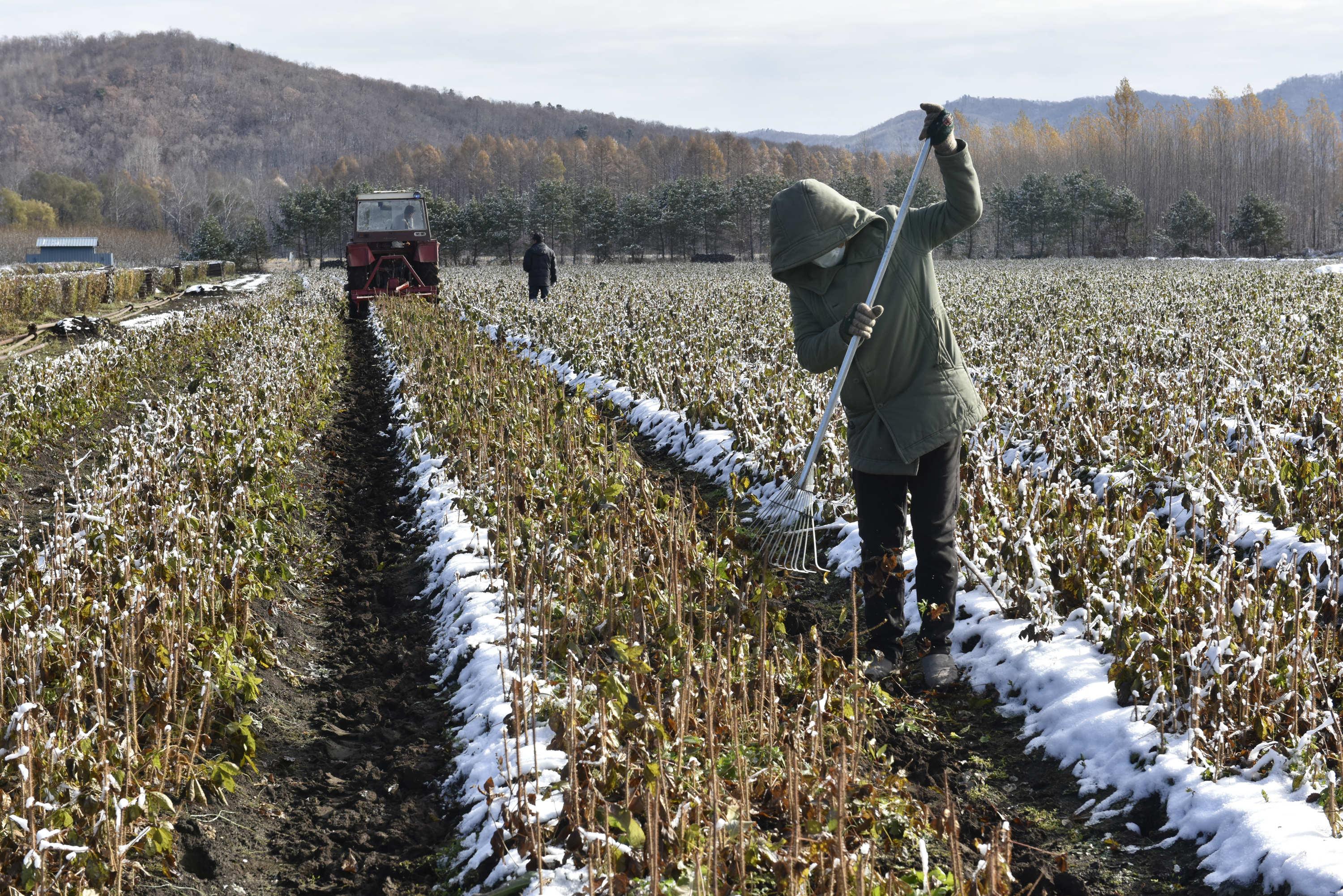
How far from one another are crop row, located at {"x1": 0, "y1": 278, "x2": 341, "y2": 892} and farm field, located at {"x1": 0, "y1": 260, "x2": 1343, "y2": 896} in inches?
0.9

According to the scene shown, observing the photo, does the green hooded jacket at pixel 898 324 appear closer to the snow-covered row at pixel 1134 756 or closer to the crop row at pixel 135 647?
the snow-covered row at pixel 1134 756

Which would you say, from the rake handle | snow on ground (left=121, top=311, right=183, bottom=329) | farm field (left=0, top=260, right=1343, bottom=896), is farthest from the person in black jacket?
the rake handle

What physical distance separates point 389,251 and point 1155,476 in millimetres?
17849

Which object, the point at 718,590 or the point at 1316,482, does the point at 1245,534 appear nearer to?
the point at 1316,482

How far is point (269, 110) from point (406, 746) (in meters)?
208

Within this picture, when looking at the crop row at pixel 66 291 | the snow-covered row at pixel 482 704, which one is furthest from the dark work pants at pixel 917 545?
the crop row at pixel 66 291

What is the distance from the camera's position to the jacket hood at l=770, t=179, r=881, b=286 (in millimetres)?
3703

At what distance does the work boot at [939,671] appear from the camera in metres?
4.18

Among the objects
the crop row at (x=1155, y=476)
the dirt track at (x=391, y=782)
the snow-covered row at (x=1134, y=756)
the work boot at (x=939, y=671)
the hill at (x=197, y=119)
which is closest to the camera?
the snow-covered row at (x=1134, y=756)

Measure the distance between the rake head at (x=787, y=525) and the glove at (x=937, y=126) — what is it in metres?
1.41

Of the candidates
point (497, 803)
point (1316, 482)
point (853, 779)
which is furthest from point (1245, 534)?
point (497, 803)

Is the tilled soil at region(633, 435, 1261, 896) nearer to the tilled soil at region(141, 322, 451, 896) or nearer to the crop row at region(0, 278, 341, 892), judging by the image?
the tilled soil at region(141, 322, 451, 896)

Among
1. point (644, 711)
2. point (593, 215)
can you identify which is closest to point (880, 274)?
point (644, 711)

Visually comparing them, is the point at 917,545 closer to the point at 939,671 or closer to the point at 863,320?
the point at 939,671
